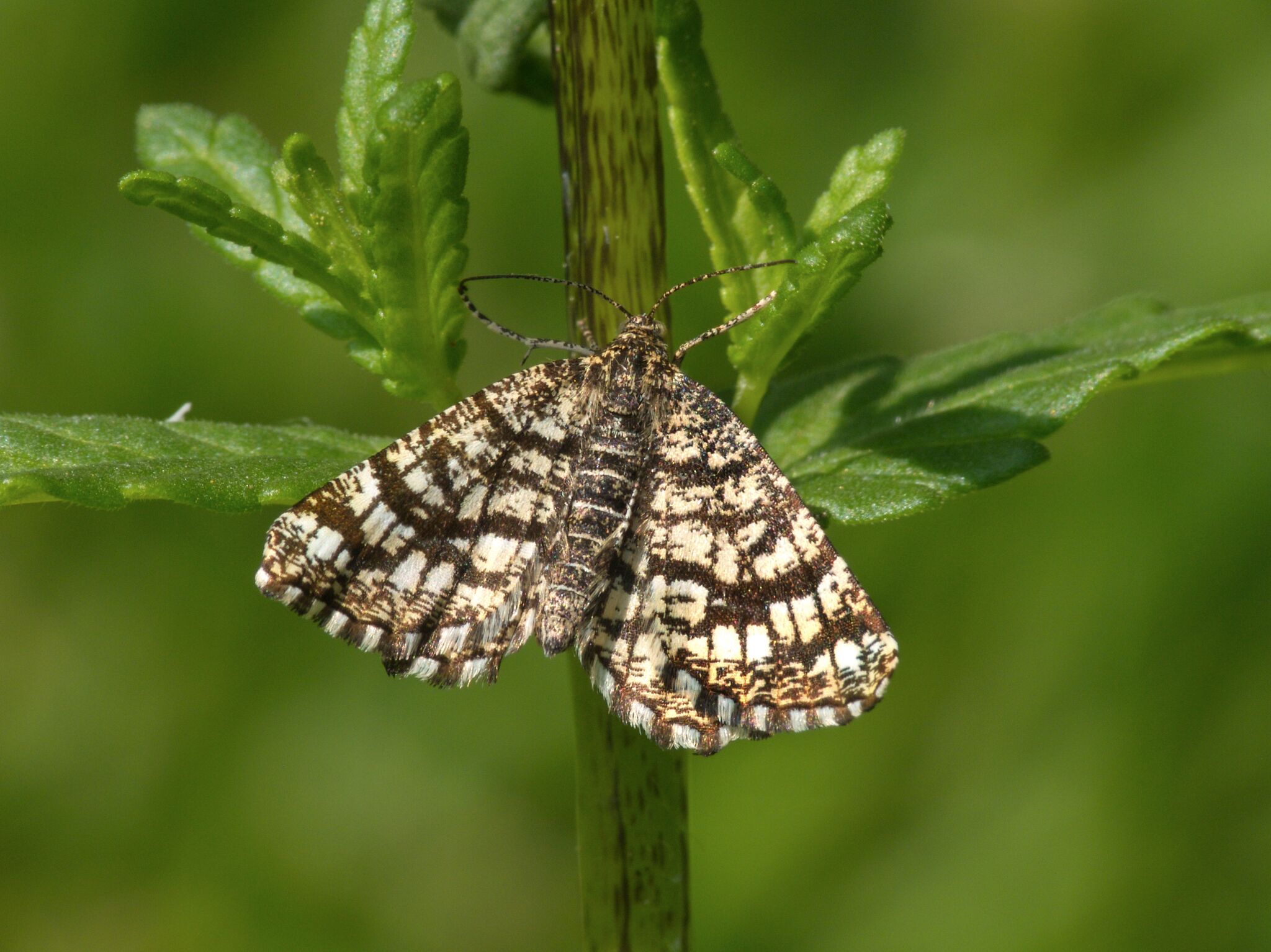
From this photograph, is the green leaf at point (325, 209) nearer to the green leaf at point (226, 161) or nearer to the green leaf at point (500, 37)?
the green leaf at point (226, 161)

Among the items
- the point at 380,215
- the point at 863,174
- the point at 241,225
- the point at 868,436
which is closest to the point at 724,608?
the point at 868,436

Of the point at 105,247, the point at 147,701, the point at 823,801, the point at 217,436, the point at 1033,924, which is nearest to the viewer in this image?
the point at 217,436

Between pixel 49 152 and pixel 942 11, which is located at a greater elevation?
pixel 942 11

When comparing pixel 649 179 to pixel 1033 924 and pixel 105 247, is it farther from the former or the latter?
pixel 105 247

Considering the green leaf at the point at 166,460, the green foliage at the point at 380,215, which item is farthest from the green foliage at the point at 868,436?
the green foliage at the point at 380,215

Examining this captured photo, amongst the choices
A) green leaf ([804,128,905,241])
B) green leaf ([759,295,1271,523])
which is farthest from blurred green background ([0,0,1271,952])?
green leaf ([804,128,905,241])

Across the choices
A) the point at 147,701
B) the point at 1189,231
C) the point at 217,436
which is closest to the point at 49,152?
the point at 147,701
